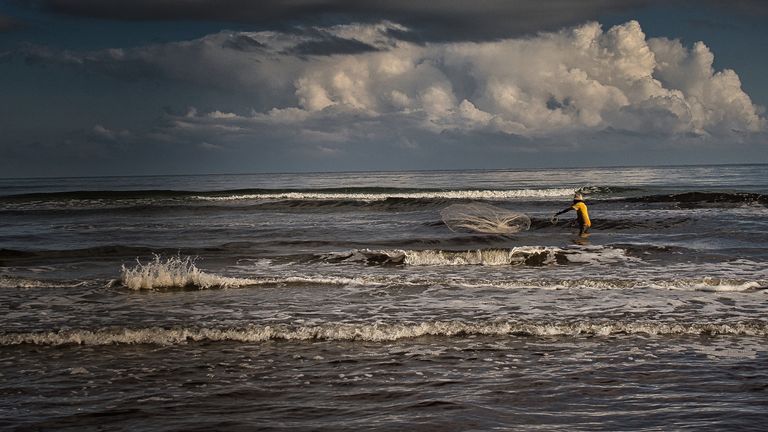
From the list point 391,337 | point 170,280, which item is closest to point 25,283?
point 170,280

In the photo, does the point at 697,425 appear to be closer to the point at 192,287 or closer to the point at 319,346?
the point at 319,346

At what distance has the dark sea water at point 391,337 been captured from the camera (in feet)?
22.6

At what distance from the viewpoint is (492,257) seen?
19.9 m

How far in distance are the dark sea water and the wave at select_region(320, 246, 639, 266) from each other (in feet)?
0.28

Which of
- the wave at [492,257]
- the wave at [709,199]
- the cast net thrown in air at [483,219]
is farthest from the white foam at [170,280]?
the wave at [709,199]

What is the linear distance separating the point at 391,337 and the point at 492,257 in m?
10.1

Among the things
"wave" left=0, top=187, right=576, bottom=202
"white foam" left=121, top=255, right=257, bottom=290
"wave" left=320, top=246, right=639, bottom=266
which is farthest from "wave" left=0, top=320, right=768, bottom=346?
"wave" left=0, top=187, right=576, bottom=202

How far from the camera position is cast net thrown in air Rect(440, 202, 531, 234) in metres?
25.8

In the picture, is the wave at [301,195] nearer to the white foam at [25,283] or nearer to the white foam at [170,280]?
the white foam at [25,283]

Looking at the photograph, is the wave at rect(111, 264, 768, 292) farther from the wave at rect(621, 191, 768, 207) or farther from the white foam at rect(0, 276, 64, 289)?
the wave at rect(621, 191, 768, 207)

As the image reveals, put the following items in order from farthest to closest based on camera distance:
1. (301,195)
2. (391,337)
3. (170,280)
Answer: (301,195)
(170,280)
(391,337)

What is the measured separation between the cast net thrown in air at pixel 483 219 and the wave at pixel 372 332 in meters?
15.1

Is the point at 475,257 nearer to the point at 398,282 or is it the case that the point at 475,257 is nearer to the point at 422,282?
the point at 422,282

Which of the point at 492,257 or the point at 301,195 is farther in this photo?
the point at 301,195
